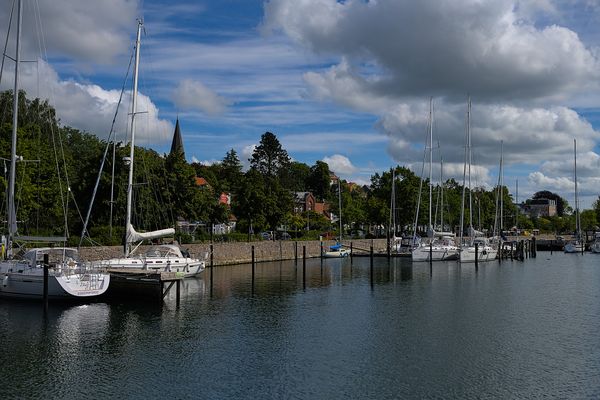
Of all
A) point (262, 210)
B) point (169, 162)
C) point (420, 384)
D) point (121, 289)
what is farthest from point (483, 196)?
point (420, 384)

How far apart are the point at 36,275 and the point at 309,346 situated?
18.3 meters

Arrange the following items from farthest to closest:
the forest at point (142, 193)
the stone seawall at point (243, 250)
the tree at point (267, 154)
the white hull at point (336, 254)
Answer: the tree at point (267, 154) < the white hull at point (336, 254) < the forest at point (142, 193) < the stone seawall at point (243, 250)

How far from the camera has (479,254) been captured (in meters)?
78.2

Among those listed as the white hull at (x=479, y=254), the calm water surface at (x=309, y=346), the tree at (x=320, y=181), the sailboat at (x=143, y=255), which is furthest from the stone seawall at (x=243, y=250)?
the tree at (x=320, y=181)

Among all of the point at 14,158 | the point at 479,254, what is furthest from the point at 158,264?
the point at 479,254

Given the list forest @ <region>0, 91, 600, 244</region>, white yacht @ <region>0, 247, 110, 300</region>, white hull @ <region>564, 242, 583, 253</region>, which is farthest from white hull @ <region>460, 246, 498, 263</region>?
white yacht @ <region>0, 247, 110, 300</region>

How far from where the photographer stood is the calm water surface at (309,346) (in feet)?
70.6

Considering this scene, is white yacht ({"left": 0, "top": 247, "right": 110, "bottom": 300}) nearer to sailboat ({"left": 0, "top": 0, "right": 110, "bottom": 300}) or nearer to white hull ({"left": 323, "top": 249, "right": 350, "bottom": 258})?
sailboat ({"left": 0, "top": 0, "right": 110, "bottom": 300})

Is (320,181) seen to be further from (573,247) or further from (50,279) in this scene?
(50,279)

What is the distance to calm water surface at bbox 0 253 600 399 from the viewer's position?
21516 mm

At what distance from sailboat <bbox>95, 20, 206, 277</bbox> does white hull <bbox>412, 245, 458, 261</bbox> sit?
31.1 meters

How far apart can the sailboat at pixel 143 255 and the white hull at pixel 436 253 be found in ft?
102

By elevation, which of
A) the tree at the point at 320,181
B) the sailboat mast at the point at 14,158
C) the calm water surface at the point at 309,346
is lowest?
the calm water surface at the point at 309,346

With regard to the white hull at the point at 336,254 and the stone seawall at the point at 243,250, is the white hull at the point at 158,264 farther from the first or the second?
the white hull at the point at 336,254
